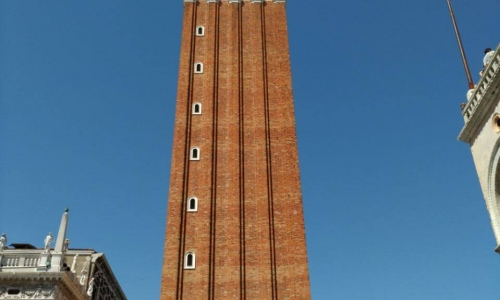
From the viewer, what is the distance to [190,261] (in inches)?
1010

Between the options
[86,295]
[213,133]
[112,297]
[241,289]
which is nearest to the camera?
[86,295]

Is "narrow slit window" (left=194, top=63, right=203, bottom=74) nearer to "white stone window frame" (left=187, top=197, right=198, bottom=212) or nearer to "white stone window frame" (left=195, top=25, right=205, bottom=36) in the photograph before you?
"white stone window frame" (left=195, top=25, right=205, bottom=36)

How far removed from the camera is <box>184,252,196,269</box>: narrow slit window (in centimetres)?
2547

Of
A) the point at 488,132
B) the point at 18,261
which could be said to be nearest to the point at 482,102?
the point at 488,132

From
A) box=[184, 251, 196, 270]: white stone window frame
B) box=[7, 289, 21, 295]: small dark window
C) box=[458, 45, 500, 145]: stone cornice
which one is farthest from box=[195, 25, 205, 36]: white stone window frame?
box=[458, 45, 500, 145]: stone cornice

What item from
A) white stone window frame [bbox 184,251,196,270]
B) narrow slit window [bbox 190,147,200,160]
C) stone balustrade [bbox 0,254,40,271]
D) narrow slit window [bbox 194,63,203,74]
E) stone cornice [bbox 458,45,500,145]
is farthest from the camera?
narrow slit window [bbox 194,63,203,74]

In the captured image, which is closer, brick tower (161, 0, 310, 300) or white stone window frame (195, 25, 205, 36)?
brick tower (161, 0, 310, 300)

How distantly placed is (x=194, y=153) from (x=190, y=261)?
641 centimetres

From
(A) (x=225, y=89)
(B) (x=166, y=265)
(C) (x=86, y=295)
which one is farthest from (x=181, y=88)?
(C) (x=86, y=295)

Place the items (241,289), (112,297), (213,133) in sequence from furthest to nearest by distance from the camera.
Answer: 1. (112,297)
2. (213,133)
3. (241,289)

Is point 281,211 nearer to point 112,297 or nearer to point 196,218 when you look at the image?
point 196,218

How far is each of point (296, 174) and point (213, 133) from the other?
216 inches

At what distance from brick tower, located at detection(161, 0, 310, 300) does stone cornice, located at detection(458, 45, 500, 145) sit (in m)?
14.7

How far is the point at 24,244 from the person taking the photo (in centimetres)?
2842
